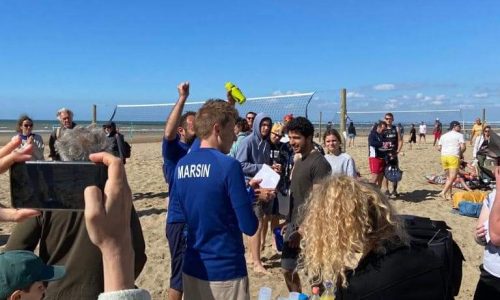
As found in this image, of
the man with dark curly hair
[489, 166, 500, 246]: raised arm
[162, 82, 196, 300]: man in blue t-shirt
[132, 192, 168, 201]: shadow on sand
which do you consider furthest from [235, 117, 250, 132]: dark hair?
Answer: [489, 166, 500, 246]: raised arm

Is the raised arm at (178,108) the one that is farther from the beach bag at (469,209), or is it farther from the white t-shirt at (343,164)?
the beach bag at (469,209)

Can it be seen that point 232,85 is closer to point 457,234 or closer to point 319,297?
point 319,297

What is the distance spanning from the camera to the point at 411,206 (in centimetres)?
904

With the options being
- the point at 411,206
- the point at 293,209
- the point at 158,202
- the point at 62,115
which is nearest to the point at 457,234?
the point at 411,206

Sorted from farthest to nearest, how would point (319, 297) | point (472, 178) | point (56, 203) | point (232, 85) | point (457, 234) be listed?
point (472, 178) → point (457, 234) → point (232, 85) → point (319, 297) → point (56, 203)

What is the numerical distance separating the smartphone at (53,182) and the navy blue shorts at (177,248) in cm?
215

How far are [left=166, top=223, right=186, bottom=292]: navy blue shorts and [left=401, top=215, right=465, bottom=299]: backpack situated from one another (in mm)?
1954

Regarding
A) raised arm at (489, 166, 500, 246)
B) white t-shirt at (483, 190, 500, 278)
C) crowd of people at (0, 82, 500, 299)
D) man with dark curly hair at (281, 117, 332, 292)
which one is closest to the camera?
crowd of people at (0, 82, 500, 299)

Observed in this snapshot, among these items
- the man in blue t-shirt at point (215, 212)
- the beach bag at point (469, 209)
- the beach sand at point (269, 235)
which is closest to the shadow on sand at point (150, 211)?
the beach sand at point (269, 235)

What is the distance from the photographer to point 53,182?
149 cm

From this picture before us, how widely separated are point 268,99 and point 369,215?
24.0 ft

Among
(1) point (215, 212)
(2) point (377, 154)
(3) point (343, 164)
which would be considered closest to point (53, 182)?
(1) point (215, 212)

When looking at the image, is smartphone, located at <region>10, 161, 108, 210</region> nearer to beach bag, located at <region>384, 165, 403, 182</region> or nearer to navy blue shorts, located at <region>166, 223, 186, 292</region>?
navy blue shorts, located at <region>166, 223, 186, 292</region>

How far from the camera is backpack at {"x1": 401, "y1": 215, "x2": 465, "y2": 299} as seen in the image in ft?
6.19
